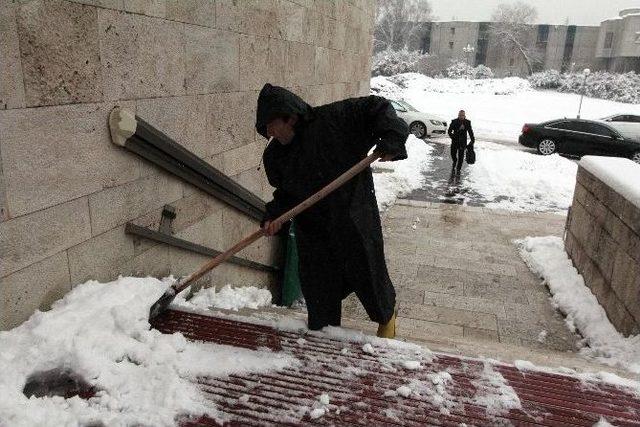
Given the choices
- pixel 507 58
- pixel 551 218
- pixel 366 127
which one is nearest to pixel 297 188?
pixel 366 127

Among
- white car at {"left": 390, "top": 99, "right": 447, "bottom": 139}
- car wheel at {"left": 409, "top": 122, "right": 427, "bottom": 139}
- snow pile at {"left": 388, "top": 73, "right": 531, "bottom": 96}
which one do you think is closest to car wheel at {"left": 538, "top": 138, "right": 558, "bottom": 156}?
white car at {"left": 390, "top": 99, "right": 447, "bottom": 139}

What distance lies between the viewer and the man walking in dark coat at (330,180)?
294cm

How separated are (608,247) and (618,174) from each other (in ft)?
2.73

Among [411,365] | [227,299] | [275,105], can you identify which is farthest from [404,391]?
[227,299]

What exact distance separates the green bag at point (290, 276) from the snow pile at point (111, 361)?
9.39ft

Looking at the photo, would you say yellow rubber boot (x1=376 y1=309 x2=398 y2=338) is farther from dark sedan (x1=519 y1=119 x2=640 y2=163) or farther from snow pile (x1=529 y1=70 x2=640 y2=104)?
snow pile (x1=529 y1=70 x2=640 y2=104)

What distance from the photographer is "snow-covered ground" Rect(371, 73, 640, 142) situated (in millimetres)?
25172

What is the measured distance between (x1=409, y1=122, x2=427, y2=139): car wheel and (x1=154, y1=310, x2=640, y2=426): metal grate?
54.2ft

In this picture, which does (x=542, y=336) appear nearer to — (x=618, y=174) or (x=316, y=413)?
(x=618, y=174)

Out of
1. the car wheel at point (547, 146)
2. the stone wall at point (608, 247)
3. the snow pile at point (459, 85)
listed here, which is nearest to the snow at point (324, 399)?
the stone wall at point (608, 247)

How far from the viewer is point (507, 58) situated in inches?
2100

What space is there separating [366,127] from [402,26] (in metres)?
58.0

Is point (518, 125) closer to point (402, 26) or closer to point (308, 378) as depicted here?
point (308, 378)

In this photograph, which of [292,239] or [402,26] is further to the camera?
[402,26]
